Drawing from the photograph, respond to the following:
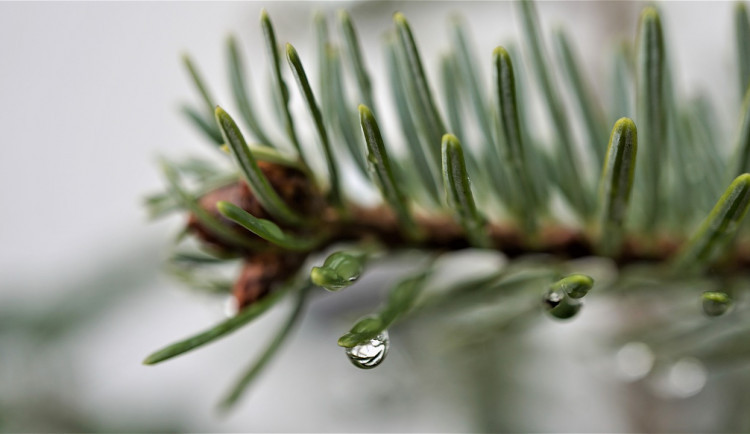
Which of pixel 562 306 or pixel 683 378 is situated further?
pixel 683 378

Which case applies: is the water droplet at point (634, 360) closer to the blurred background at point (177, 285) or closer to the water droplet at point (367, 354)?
the blurred background at point (177, 285)

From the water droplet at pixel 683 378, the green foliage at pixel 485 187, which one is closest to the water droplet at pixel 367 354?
the green foliage at pixel 485 187

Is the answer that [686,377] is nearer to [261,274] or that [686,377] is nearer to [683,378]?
[683,378]

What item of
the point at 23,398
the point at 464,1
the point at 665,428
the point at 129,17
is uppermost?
the point at 129,17

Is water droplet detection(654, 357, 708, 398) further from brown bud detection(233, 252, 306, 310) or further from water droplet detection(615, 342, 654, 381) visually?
brown bud detection(233, 252, 306, 310)

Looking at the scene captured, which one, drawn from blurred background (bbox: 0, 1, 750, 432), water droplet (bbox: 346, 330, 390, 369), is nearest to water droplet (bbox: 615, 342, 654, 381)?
blurred background (bbox: 0, 1, 750, 432)

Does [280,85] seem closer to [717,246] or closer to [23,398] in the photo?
[717,246]

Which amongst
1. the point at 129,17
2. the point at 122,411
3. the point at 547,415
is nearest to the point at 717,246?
the point at 547,415

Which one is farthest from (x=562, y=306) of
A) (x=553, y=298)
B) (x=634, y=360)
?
(x=634, y=360)
